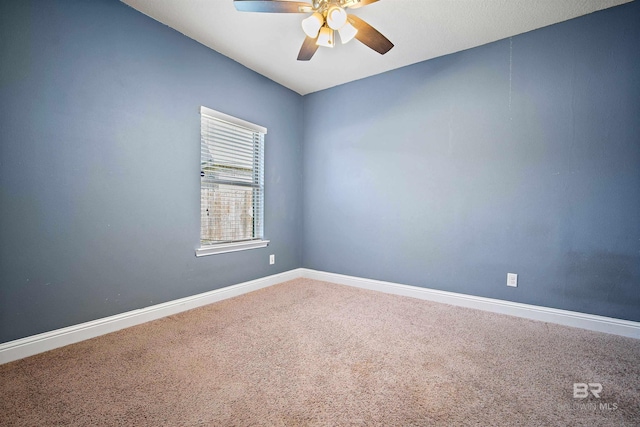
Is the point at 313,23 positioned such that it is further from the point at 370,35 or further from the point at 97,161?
the point at 97,161

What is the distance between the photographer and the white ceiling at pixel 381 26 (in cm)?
219

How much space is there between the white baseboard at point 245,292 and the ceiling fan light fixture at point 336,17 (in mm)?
2598

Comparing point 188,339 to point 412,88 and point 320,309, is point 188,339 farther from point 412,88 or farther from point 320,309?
point 412,88

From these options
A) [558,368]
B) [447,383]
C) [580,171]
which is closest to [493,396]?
[447,383]

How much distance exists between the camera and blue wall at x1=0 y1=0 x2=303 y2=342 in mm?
1762

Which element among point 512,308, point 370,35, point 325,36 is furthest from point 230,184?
point 512,308

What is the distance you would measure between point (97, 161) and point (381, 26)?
2.57 m

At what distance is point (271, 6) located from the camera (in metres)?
1.78

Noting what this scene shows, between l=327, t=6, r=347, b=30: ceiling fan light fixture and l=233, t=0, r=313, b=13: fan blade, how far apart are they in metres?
Result: 0.14

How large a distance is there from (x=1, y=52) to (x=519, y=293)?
14.0 ft

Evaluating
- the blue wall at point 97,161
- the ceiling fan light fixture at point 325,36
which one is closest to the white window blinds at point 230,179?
the blue wall at point 97,161

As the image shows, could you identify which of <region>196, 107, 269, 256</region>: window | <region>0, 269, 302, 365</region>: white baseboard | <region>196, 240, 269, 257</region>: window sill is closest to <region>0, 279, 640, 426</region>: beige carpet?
<region>0, 269, 302, 365</region>: white baseboard

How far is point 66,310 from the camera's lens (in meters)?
1.95

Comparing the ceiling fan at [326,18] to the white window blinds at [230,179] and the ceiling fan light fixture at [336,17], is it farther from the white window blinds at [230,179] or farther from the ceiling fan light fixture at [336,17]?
the white window blinds at [230,179]
